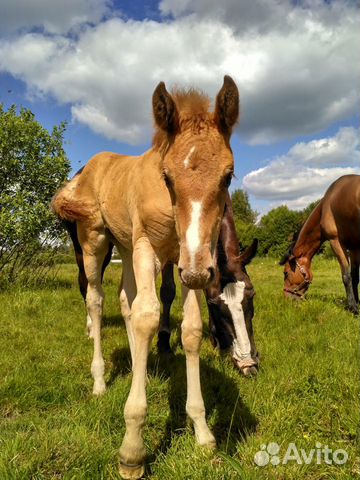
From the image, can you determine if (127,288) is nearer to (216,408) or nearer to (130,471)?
(216,408)

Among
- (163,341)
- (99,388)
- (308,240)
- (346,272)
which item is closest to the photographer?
(99,388)

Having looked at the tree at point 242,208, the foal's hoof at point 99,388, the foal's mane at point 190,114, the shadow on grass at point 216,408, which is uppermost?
the tree at point 242,208

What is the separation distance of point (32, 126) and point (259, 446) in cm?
1041

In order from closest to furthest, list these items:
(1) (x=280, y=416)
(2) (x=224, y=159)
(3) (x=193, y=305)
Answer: (2) (x=224, y=159), (1) (x=280, y=416), (3) (x=193, y=305)

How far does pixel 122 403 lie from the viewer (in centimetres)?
295

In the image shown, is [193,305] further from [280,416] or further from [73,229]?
[73,229]

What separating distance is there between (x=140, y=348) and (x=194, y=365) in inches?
21.6

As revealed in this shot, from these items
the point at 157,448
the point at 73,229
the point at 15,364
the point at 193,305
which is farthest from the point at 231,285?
the point at 73,229

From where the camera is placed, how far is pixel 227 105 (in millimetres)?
2418

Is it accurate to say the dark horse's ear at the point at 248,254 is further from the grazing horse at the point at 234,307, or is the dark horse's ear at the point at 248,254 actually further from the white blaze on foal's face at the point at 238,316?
the white blaze on foal's face at the point at 238,316

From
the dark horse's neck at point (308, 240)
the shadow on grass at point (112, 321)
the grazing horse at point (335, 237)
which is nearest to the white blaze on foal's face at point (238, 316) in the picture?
the shadow on grass at point (112, 321)

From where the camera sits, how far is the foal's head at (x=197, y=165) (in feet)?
6.70

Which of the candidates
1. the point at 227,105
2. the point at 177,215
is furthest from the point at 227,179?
the point at 227,105

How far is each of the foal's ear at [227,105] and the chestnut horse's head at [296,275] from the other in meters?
6.99
